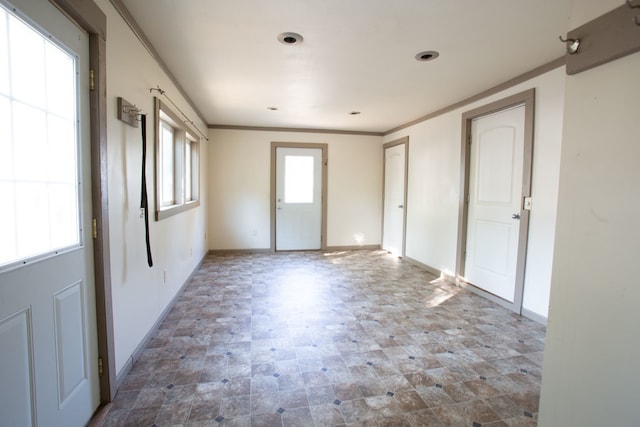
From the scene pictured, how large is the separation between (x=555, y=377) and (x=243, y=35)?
277 cm

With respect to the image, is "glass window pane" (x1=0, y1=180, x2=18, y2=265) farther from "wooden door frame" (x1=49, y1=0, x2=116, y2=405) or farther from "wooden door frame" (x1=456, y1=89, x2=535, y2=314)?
"wooden door frame" (x1=456, y1=89, x2=535, y2=314)

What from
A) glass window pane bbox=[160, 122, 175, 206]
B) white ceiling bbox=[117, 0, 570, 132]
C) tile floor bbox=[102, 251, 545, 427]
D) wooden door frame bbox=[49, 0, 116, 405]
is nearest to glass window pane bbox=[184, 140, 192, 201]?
glass window pane bbox=[160, 122, 175, 206]

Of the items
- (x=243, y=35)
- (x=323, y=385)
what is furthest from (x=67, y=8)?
(x=323, y=385)

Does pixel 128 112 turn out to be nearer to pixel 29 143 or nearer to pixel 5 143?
pixel 29 143

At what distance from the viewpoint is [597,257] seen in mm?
1104

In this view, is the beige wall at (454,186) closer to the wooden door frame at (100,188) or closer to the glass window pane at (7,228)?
the wooden door frame at (100,188)

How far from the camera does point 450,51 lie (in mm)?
2535

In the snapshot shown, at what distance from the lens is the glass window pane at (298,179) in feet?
19.4

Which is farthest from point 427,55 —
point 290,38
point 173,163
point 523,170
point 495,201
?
point 173,163

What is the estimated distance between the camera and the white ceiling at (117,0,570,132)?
1970 mm

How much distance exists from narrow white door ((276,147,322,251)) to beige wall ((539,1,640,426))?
16.1 ft

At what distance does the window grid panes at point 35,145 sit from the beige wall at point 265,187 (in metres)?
4.29

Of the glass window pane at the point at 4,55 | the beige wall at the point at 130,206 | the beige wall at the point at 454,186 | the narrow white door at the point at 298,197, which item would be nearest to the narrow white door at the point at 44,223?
the glass window pane at the point at 4,55

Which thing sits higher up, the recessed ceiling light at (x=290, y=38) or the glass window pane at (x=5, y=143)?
the recessed ceiling light at (x=290, y=38)
